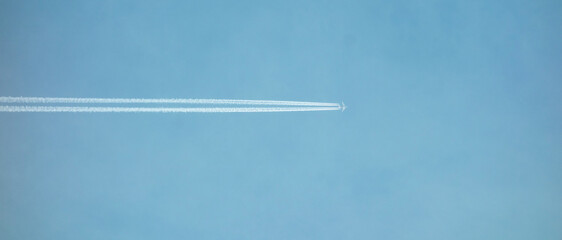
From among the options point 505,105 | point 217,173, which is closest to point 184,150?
point 217,173

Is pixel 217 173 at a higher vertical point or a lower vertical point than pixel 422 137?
lower

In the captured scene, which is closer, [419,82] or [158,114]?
[158,114]

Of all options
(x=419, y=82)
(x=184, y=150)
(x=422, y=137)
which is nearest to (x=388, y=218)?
(x=422, y=137)

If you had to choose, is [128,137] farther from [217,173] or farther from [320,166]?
[320,166]

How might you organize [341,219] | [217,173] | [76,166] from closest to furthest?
1. [76,166]
2. [217,173]
3. [341,219]

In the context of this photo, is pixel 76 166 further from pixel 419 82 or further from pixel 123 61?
pixel 419 82

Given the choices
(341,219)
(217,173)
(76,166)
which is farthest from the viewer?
(341,219)

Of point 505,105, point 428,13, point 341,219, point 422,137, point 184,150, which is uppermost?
point 428,13
